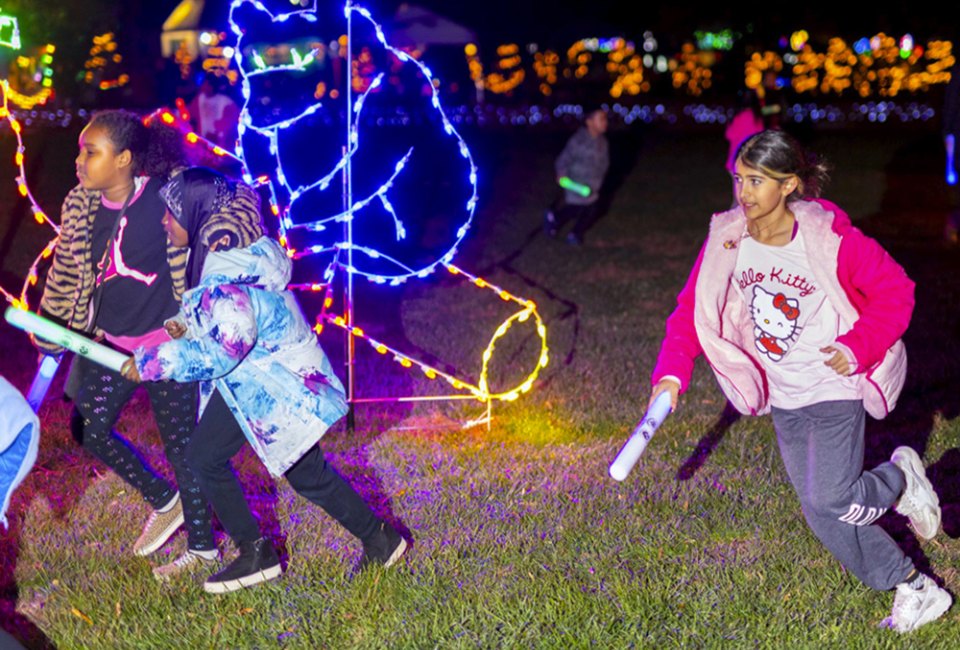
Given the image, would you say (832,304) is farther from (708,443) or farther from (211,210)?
(708,443)

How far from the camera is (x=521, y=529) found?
17.2 ft

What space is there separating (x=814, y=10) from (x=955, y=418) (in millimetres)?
45334

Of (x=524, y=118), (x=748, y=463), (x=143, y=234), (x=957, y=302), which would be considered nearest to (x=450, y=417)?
(x=748, y=463)

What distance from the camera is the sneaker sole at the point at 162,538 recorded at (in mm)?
5020

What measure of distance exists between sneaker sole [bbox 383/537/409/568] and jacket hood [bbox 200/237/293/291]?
4.04 ft

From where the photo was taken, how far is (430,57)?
49031 millimetres

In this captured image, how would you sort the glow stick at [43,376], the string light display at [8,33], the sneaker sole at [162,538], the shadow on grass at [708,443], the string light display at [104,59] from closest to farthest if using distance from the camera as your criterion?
1. the glow stick at [43,376]
2. the sneaker sole at [162,538]
3. the string light display at [8,33]
4. the shadow on grass at [708,443]
5. the string light display at [104,59]

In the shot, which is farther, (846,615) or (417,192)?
(417,192)

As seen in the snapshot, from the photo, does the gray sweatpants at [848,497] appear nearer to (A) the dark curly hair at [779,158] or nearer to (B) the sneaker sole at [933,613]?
(B) the sneaker sole at [933,613]

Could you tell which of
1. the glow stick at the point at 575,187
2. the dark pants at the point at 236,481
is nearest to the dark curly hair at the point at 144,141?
the dark pants at the point at 236,481

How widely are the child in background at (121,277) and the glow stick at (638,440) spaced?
1855mm

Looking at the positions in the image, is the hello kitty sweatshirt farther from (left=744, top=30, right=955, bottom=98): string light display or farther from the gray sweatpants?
(left=744, top=30, right=955, bottom=98): string light display

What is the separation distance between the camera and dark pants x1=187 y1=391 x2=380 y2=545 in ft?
14.4

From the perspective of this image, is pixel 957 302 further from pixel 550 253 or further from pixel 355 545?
pixel 355 545
